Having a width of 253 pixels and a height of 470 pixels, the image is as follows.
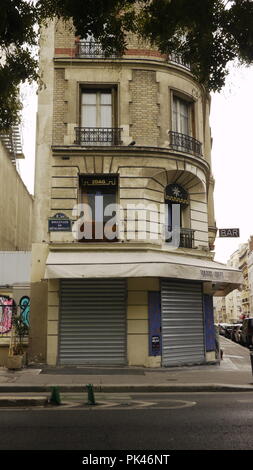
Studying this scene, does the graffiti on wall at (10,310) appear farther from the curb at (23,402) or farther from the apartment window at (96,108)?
the apartment window at (96,108)

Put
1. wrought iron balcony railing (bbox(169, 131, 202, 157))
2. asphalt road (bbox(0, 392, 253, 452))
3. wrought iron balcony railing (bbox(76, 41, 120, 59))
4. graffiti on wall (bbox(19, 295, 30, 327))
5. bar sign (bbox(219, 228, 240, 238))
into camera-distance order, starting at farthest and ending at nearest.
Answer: bar sign (bbox(219, 228, 240, 238)) < wrought iron balcony railing (bbox(169, 131, 202, 157)) < wrought iron balcony railing (bbox(76, 41, 120, 59)) < graffiti on wall (bbox(19, 295, 30, 327)) < asphalt road (bbox(0, 392, 253, 452))

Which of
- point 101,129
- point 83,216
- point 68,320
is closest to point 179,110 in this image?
point 101,129

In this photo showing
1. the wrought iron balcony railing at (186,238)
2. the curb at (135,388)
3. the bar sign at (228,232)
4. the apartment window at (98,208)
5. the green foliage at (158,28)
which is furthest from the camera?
the bar sign at (228,232)

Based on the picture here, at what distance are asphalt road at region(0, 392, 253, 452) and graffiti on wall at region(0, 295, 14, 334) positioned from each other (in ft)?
20.6

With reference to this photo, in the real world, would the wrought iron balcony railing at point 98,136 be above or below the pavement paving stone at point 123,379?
above

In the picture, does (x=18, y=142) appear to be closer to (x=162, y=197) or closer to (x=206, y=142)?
(x=206, y=142)

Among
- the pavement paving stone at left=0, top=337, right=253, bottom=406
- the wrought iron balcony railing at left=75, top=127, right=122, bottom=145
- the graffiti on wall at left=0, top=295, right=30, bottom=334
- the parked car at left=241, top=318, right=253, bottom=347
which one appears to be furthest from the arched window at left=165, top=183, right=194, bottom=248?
the parked car at left=241, top=318, right=253, bottom=347

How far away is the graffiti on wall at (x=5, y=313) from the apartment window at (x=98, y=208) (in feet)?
10.0

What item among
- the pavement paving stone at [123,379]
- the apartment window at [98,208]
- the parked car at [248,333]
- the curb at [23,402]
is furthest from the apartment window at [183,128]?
the parked car at [248,333]

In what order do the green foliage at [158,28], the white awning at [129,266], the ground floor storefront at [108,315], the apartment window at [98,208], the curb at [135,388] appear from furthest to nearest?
the apartment window at [98,208] < the ground floor storefront at [108,315] < the white awning at [129,266] < the curb at [135,388] < the green foliage at [158,28]

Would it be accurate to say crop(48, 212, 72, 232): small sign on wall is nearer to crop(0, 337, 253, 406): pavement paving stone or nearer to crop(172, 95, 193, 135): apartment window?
crop(0, 337, 253, 406): pavement paving stone

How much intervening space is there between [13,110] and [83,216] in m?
6.99

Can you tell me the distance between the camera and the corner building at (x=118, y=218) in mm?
14852

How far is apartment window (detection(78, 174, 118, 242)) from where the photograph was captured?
1565 centimetres
